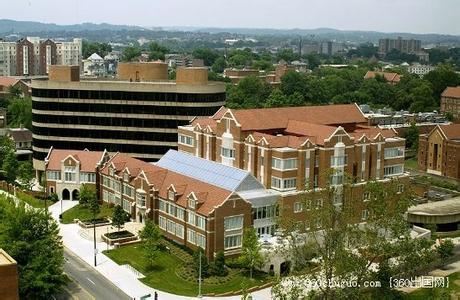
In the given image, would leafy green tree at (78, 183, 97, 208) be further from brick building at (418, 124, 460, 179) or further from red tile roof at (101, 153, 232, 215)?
brick building at (418, 124, 460, 179)

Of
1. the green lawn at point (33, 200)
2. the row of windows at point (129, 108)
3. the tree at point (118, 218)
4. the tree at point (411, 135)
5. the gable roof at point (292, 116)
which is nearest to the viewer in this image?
the tree at point (118, 218)

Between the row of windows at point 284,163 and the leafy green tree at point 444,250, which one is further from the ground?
the row of windows at point 284,163

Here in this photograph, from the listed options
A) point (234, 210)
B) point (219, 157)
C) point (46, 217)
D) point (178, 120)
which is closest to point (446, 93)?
point (178, 120)

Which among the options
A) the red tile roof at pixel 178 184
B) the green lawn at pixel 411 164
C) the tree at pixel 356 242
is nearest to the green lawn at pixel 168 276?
the red tile roof at pixel 178 184

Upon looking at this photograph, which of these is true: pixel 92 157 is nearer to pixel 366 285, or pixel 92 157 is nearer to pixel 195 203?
pixel 195 203

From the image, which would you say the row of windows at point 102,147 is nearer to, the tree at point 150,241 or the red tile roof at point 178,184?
the red tile roof at point 178,184

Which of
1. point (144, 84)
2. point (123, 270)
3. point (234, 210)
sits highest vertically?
point (144, 84)

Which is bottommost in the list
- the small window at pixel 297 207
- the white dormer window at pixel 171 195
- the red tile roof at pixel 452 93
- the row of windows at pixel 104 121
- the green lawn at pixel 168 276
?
the green lawn at pixel 168 276
